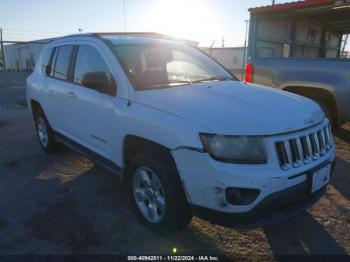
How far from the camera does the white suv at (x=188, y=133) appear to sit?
2.34 metres

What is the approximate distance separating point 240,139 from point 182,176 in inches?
20.8

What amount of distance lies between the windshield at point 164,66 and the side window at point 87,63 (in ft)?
0.78

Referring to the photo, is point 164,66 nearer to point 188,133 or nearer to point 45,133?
point 188,133

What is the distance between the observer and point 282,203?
244cm

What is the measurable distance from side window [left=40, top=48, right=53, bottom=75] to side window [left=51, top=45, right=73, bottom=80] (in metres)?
0.29

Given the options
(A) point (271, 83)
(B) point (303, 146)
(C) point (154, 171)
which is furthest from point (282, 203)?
(A) point (271, 83)

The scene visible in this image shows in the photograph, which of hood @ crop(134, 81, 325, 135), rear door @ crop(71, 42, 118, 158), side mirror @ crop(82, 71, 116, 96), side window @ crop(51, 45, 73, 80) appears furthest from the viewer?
side window @ crop(51, 45, 73, 80)

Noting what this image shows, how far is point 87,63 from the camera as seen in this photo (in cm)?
379

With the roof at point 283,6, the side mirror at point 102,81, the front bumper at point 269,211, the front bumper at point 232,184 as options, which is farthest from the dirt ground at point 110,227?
the roof at point 283,6

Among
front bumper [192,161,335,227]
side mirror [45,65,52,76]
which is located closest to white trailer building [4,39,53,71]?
side mirror [45,65,52,76]

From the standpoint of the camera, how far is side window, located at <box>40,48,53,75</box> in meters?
4.99

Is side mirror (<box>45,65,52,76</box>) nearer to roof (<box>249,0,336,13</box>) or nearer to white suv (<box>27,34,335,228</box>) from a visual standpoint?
white suv (<box>27,34,335,228</box>)

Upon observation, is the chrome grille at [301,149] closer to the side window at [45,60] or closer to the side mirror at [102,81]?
the side mirror at [102,81]

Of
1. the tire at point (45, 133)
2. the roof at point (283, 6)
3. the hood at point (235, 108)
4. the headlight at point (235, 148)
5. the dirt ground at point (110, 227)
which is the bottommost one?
the dirt ground at point (110, 227)
